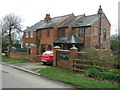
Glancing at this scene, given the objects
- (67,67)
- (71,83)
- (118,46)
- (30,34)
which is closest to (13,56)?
(30,34)

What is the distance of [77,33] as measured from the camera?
2464 cm

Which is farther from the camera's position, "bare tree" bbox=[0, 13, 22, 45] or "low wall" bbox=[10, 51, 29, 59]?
"bare tree" bbox=[0, 13, 22, 45]

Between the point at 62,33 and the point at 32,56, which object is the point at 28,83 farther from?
the point at 62,33

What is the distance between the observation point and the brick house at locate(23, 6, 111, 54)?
2308 cm

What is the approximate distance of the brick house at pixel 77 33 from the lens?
75.7 ft

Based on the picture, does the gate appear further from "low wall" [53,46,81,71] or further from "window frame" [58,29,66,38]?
"window frame" [58,29,66,38]

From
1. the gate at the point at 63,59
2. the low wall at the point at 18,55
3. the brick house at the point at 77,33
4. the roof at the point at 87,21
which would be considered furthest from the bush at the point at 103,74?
the roof at the point at 87,21

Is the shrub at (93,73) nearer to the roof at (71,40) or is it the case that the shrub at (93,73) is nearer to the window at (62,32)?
the roof at (71,40)

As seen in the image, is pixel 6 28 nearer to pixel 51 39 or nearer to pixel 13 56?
pixel 13 56

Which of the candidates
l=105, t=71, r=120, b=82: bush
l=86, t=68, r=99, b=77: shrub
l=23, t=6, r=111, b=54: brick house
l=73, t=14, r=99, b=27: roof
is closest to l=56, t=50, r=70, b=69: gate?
l=86, t=68, r=99, b=77: shrub

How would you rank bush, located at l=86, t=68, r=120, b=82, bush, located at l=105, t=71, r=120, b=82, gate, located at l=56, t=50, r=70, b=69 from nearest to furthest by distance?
bush, located at l=105, t=71, r=120, b=82, bush, located at l=86, t=68, r=120, b=82, gate, located at l=56, t=50, r=70, b=69

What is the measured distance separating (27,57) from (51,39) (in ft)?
22.8

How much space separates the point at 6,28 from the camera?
27.0m

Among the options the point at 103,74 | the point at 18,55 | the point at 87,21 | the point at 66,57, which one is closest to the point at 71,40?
the point at 87,21
